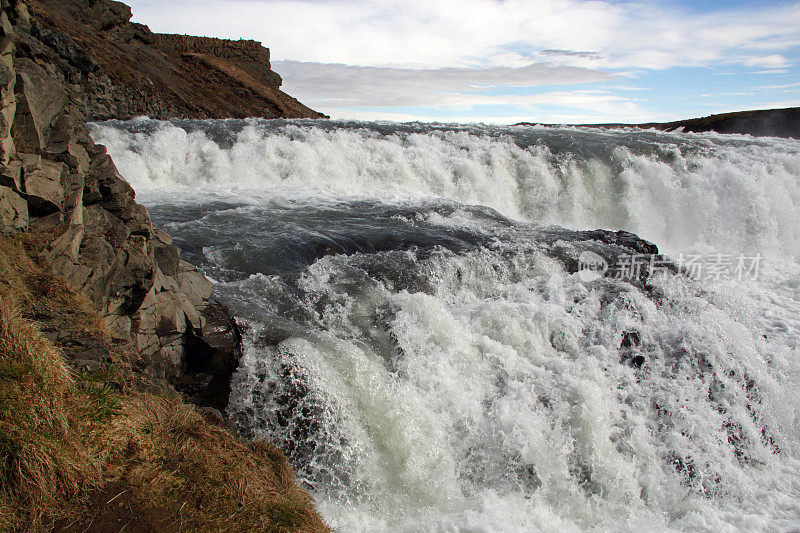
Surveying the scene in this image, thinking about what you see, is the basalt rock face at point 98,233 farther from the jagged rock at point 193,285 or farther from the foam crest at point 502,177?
the foam crest at point 502,177

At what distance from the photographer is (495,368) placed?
7.46 m

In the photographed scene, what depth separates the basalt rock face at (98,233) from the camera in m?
5.16

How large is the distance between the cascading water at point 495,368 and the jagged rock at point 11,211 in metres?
2.74

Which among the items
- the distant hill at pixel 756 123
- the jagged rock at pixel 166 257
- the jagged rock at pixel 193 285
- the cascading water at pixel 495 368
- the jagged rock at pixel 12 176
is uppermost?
the distant hill at pixel 756 123

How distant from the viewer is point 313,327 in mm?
7402

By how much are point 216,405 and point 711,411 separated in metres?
6.87

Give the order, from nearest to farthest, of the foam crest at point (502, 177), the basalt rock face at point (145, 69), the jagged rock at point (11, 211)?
the jagged rock at point (11, 211) < the foam crest at point (502, 177) < the basalt rock face at point (145, 69)

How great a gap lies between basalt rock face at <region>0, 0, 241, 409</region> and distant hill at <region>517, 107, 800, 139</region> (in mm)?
48981

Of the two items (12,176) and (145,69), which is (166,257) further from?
(145,69)

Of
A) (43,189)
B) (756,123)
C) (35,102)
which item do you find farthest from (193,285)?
(756,123)

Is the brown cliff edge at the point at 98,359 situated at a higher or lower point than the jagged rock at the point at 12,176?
lower

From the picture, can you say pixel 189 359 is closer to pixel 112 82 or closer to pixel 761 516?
pixel 761 516

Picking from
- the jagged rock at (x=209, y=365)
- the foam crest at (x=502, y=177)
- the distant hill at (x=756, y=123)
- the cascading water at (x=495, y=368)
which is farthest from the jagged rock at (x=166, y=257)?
the distant hill at (x=756, y=123)

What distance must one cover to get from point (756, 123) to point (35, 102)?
2075 inches
